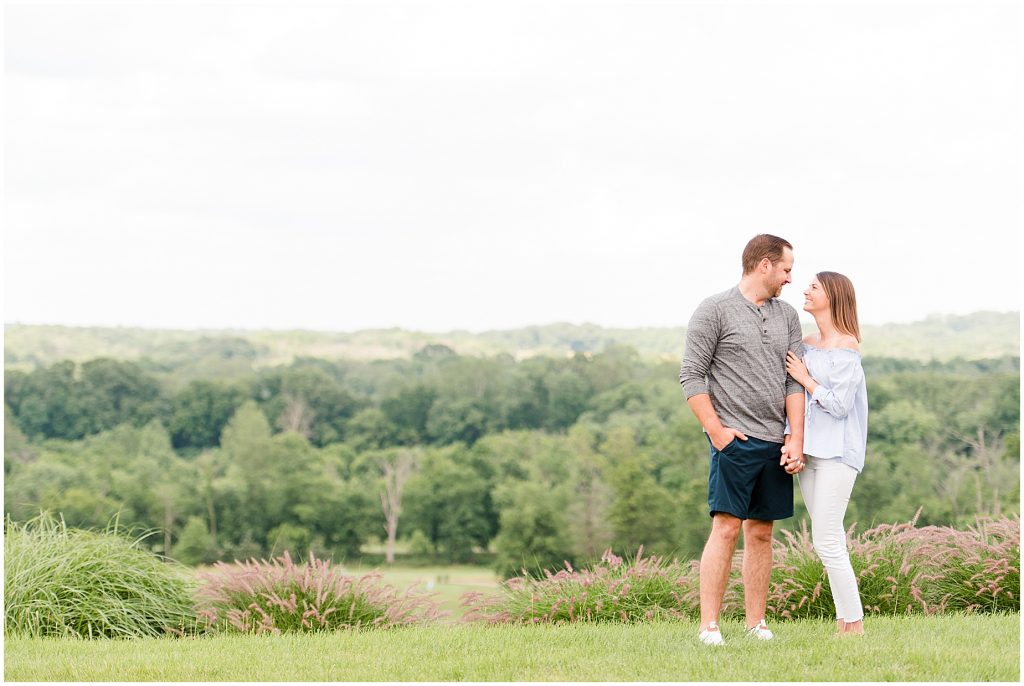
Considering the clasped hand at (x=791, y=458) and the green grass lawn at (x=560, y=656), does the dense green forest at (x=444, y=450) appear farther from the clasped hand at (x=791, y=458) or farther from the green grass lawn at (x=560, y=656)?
the clasped hand at (x=791, y=458)

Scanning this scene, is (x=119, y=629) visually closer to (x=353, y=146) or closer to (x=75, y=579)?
(x=75, y=579)

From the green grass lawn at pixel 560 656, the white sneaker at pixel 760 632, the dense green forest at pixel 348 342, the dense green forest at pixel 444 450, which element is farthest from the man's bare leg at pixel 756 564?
the dense green forest at pixel 348 342

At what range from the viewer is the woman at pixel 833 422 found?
4703 millimetres

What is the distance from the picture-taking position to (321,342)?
356ft

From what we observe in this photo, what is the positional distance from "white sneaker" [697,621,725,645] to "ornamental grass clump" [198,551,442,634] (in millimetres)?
2096

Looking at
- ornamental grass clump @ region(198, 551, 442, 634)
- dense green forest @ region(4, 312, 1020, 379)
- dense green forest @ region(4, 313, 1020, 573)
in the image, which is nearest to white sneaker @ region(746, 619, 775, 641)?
ornamental grass clump @ region(198, 551, 442, 634)

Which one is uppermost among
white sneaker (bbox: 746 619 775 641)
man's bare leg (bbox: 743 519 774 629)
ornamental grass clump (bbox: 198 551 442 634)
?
man's bare leg (bbox: 743 519 774 629)

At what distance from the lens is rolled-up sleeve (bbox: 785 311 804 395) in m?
4.81

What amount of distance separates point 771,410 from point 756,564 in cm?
76

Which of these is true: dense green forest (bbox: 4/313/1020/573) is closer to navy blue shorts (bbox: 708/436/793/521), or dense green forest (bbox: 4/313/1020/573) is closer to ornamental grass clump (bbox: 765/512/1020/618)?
ornamental grass clump (bbox: 765/512/1020/618)

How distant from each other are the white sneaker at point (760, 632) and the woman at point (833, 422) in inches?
13.5

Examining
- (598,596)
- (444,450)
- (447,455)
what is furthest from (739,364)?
(444,450)

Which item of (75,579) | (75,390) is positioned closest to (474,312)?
(75,390)

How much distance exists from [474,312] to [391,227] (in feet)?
50.6
